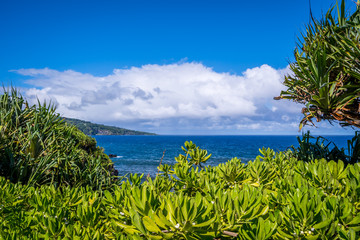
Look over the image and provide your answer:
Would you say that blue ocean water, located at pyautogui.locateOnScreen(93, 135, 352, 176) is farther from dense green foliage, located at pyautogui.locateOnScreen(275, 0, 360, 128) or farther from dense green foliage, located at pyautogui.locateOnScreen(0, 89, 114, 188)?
dense green foliage, located at pyautogui.locateOnScreen(0, 89, 114, 188)

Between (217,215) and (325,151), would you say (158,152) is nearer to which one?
(325,151)

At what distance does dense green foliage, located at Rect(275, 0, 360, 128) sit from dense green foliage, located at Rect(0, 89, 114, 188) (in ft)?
16.1

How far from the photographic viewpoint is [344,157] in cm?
438

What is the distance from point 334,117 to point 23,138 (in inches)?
A: 248

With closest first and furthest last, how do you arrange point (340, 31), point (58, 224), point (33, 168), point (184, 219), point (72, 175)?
point (184, 219) → point (58, 224) → point (340, 31) → point (33, 168) → point (72, 175)

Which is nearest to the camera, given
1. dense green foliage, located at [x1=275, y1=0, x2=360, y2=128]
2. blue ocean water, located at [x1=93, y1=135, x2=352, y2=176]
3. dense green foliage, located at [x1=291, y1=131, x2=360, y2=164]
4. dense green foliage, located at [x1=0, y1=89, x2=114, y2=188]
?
dense green foliage, located at [x1=275, y1=0, x2=360, y2=128]

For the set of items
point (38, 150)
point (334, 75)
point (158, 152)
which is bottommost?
point (158, 152)

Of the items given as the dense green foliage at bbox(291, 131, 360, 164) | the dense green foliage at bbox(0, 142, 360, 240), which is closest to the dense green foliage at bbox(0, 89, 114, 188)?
the dense green foliage at bbox(0, 142, 360, 240)

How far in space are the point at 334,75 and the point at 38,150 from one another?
650cm

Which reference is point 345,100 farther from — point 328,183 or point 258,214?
point 258,214

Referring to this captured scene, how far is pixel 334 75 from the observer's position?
177 inches

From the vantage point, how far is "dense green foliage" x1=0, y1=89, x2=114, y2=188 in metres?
4.80

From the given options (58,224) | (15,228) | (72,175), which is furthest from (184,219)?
(72,175)

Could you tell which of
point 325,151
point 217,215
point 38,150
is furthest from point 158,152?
point 217,215
